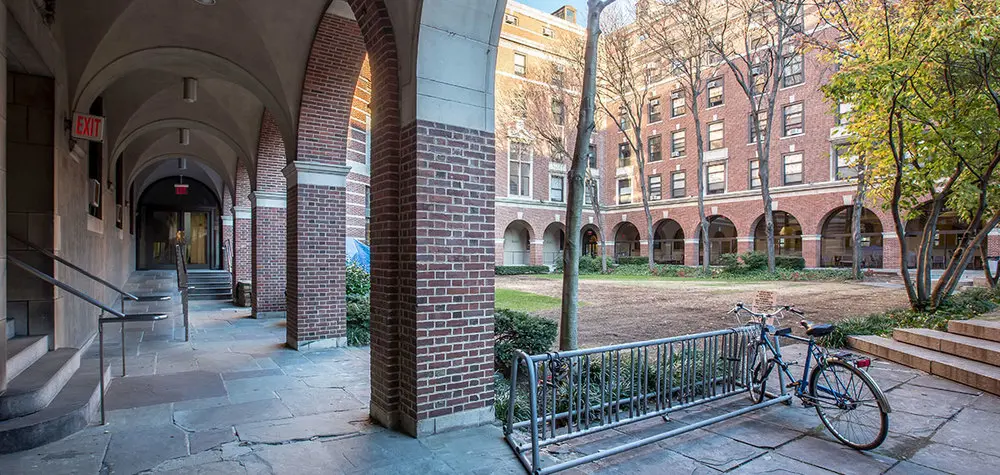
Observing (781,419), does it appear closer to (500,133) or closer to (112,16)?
(112,16)

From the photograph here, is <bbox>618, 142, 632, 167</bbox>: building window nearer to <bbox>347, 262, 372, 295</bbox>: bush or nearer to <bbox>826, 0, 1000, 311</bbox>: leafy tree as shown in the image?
<bbox>826, 0, 1000, 311</bbox>: leafy tree

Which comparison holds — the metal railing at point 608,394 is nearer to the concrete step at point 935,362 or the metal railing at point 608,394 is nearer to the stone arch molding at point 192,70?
the concrete step at point 935,362

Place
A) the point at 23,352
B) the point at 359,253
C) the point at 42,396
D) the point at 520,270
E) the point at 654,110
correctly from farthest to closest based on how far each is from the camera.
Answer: the point at 654,110, the point at 520,270, the point at 359,253, the point at 23,352, the point at 42,396

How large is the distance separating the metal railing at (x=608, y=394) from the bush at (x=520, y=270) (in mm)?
22914

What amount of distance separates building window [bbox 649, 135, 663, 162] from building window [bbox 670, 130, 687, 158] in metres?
0.89

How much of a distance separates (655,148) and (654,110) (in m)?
2.54

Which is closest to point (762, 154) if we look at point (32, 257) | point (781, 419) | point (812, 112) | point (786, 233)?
point (812, 112)

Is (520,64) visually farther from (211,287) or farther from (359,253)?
(211,287)

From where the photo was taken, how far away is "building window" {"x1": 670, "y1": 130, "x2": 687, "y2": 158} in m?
32.8

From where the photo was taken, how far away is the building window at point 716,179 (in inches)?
1227

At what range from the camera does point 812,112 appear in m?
26.7

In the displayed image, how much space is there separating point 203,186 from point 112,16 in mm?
17814

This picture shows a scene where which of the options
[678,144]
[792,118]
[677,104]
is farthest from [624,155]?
[792,118]

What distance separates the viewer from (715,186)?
31641 mm
